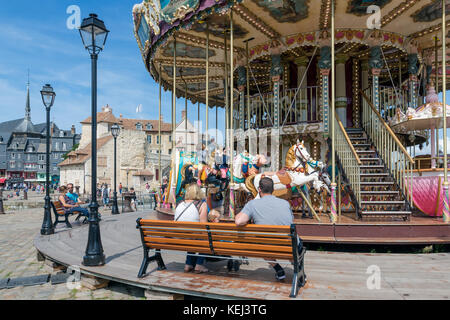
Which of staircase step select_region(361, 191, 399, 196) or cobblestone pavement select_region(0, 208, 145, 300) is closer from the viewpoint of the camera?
cobblestone pavement select_region(0, 208, 145, 300)

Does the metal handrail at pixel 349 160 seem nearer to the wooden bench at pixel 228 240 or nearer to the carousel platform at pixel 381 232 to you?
the carousel platform at pixel 381 232

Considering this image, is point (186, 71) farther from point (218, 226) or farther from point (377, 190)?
point (218, 226)

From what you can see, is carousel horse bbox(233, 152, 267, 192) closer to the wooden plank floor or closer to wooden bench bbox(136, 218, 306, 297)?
the wooden plank floor

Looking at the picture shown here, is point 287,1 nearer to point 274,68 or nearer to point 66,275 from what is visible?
point 274,68

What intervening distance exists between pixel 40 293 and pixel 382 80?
15354mm

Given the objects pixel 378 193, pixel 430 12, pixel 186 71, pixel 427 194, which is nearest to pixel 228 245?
pixel 378 193

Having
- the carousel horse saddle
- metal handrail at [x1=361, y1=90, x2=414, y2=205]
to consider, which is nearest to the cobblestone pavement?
the carousel horse saddle

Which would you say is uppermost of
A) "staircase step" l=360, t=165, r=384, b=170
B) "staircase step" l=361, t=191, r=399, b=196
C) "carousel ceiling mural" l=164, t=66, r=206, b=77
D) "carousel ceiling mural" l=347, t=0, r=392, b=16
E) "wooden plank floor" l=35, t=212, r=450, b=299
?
"carousel ceiling mural" l=347, t=0, r=392, b=16

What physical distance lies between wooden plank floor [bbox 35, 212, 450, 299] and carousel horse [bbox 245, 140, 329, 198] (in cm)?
209

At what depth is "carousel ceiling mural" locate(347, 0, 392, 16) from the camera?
8820mm

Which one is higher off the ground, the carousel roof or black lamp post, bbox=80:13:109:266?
the carousel roof

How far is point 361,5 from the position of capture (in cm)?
901

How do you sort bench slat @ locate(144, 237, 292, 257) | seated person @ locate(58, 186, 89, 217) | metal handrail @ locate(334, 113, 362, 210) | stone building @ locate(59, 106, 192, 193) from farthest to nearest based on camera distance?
1. stone building @ locate(59, 106, 192, 193)
2. seated person @ locate(58, 186, 89, 217)
3. metal handrail @ locate(334, 113, 362, 210)
4. bench slat @ locate(144, 237, 292, 257)

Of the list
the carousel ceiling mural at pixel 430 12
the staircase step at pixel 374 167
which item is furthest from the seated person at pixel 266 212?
the carousel ceiling mural at pixel 430 12
